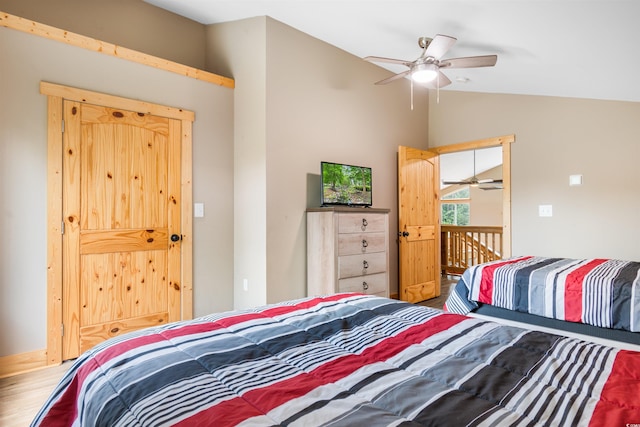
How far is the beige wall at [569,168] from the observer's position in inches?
153

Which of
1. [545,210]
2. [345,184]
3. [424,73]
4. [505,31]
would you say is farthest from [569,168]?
[345,184]

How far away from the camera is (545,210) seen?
4391 millimetres

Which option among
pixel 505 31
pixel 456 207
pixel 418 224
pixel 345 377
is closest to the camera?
pixel 345 377

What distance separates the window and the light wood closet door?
28.0ft

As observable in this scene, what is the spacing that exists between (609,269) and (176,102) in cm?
385

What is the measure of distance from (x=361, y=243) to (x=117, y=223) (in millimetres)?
2160

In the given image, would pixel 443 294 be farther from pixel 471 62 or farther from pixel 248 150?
pixel 248 150

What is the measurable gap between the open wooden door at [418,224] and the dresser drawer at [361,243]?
1039 millimetres

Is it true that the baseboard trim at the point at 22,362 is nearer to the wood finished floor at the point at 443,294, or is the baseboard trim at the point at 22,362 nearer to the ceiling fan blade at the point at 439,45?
the ceiling fan blade at the point at 439,45

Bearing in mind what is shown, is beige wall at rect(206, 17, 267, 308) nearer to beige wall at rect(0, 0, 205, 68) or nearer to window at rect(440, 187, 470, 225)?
beige wall at rect(0, 0, 205, 68)

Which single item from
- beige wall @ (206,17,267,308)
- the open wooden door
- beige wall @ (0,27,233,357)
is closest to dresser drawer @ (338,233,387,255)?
beige wall @ (206,17,267,308)

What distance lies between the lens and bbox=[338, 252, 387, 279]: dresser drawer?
340cm

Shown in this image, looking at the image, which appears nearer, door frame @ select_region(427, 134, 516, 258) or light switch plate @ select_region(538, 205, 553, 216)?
light switch plate @ select_region(538, 205, 553, 216)

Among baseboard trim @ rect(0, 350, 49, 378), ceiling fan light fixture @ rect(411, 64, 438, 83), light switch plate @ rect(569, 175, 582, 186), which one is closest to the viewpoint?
baseboard trim @ rect(0, 350, 49, 378)
